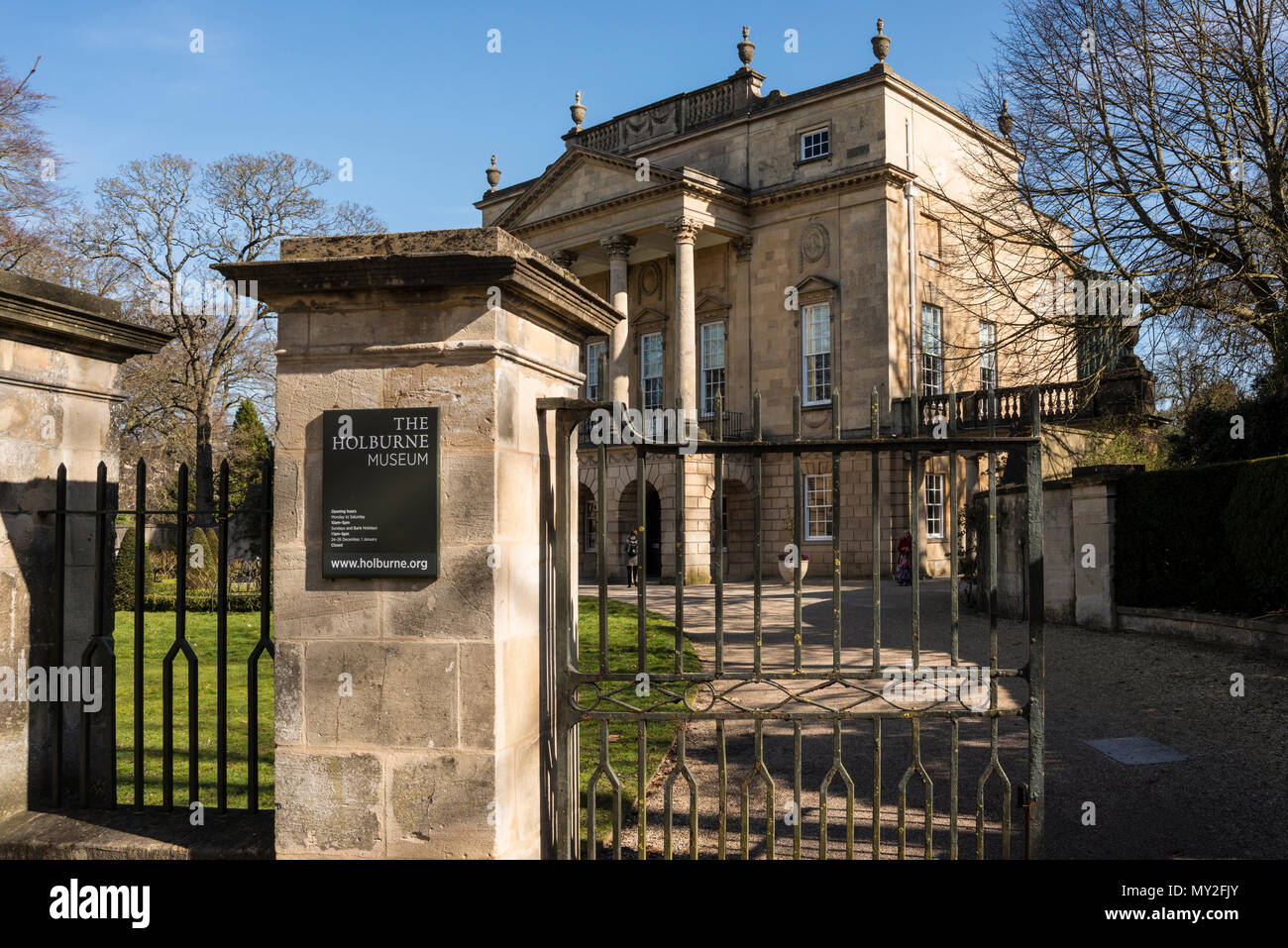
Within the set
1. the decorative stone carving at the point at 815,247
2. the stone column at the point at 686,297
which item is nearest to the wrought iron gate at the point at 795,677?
the stone column at the point at 686,297

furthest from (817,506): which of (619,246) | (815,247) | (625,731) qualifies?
(625,731)

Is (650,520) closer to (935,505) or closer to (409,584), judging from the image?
(935,505)

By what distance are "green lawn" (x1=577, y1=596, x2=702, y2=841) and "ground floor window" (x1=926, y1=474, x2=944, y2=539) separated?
16.4 meters

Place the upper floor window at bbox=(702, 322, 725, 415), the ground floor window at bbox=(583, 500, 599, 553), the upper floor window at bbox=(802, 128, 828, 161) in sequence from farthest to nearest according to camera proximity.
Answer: the ground floor window at bbox=(583, 500, 599, 553) < the upper floor window at bbox=(702, 322, 725, 415) < the upper floor window at bbox=(802, 128, 828, 161)

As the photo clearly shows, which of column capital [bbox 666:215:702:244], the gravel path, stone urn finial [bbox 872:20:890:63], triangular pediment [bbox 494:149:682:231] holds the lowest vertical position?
the gravel path

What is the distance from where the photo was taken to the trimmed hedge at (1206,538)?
11719mm

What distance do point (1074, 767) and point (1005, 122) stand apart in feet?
48.6

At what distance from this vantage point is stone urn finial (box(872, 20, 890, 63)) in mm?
29875

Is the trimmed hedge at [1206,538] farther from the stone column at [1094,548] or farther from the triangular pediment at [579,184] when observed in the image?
the triangular pediment at [579,184]

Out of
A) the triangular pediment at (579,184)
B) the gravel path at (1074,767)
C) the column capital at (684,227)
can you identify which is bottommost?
the gravel path at (1074,767)

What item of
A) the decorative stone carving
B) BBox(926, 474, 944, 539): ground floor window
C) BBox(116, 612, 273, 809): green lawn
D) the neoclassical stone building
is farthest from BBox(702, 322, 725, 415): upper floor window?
BBox(116, 612, 273, 809): green lawn

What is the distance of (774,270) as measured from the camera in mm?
32906

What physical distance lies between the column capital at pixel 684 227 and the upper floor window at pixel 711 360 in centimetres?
395

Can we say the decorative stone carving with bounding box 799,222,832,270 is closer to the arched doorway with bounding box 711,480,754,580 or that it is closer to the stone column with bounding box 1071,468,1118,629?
the arched doorway with bounding box 711,480,754,580
